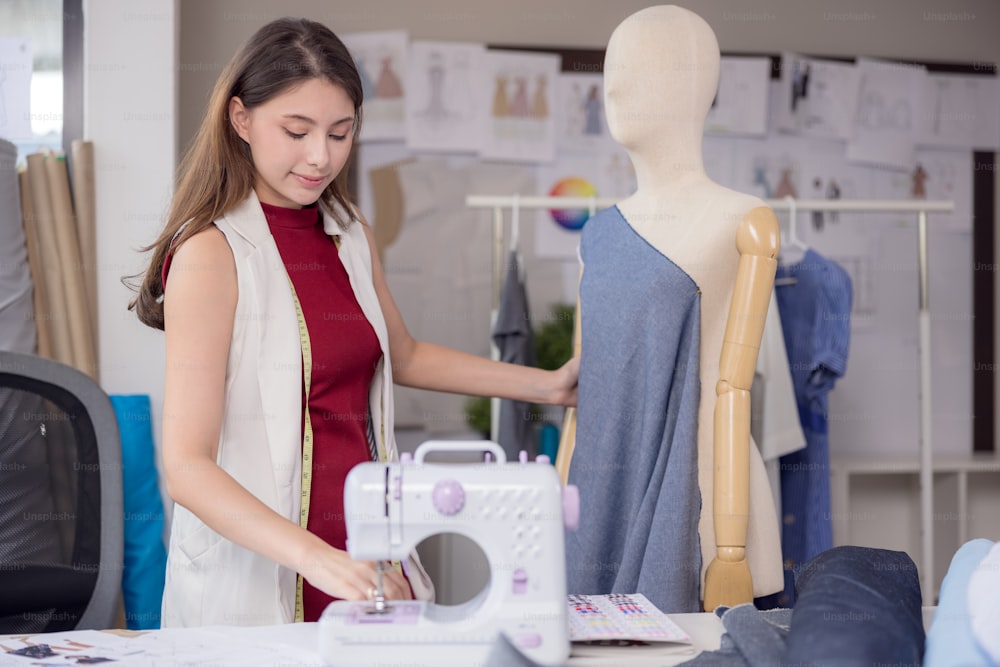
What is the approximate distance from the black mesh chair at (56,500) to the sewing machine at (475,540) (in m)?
0.75

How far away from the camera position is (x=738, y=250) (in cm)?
176

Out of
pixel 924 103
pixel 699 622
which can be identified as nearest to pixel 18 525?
pixel 699 622

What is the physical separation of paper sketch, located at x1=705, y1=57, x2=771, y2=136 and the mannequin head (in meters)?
2.00

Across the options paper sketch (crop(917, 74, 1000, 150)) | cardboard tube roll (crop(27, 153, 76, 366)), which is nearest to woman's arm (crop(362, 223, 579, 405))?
cardboard tube roll (crop(27, 153, 76, 366))

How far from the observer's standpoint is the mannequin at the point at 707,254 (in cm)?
170

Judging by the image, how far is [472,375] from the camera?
6.66 ft

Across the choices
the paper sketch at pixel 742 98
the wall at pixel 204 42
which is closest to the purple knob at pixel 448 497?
the wall at pixel 204 42

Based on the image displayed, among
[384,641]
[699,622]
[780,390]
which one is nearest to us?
[384,641]

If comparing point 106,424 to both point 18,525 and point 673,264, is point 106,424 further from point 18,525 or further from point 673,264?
point 673,264

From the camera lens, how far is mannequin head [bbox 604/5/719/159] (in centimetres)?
185

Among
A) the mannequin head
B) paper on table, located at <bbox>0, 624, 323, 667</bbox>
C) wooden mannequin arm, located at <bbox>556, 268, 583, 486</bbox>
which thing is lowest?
paper on table, located at <bbox>0, 624, 323, 667</bbox>

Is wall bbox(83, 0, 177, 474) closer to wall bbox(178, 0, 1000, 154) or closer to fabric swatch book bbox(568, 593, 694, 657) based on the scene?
wall bbox(178, 0, 1000, 154)

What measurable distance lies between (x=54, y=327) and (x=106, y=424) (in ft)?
3.81

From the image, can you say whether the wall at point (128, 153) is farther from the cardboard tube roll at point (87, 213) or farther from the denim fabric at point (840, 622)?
the denim fabric at point (840, 622)
